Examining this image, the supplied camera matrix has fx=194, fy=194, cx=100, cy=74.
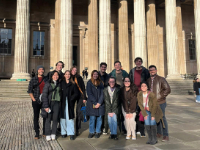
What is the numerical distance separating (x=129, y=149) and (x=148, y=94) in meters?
1.45

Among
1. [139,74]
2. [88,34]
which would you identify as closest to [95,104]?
[139,74]

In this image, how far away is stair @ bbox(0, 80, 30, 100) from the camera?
16156 millimetres

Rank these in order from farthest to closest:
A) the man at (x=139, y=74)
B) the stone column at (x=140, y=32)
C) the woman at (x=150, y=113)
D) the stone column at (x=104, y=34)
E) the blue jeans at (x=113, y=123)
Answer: the stone column at (x=140, y=32)
the stone column at (x=104, y=34)
the man at (x=139, y=74)
the blue jeans at (x=113, y=123)
the woman at (x=150, y=113)

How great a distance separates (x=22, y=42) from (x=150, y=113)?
57.1 ft

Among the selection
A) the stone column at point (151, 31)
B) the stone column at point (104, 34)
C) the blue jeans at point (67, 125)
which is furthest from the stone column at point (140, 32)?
the blue jeans at point (67, 125)

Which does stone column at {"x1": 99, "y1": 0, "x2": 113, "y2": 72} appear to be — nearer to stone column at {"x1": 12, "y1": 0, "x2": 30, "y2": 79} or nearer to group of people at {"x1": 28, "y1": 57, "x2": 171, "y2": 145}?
stone column at {"x1": 12, "y1": 0, "x2": 30, "y2": 79}

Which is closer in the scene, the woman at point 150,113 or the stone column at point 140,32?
the woman at point 150,113

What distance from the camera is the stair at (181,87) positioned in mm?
20047

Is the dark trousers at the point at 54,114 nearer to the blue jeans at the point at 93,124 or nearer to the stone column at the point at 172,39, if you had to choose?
the blue jeans at the point at 93,124

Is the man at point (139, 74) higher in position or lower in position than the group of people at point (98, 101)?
higher

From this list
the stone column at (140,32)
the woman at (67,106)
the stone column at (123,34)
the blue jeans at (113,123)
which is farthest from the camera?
the stone column at (123,34)

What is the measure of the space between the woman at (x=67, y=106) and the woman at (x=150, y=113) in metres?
1.93

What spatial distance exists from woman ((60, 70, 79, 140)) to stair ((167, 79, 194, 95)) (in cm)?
1651

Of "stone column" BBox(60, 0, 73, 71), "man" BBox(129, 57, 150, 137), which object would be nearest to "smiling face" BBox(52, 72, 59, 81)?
"man" BBox(129, 57, 150, 137)
